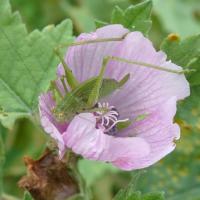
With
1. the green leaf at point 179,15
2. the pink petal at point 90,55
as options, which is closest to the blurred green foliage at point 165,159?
the green leaf at point 179,15

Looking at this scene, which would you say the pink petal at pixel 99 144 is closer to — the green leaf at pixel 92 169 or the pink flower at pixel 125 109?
the pink flower at pixel 125 109

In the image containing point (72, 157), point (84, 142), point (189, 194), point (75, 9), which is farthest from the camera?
point (75, 9)

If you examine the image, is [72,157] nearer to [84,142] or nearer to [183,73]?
[84,142]

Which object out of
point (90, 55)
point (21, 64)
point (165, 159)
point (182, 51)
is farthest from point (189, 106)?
point (165, 159)

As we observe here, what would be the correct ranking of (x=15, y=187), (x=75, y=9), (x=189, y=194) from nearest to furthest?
(x=189, y=194), (x=15, y=187), (x=75, y=9)

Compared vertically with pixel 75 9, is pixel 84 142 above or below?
above

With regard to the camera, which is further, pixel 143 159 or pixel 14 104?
pixel 14 104

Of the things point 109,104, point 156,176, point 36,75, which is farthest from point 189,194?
point 36,75

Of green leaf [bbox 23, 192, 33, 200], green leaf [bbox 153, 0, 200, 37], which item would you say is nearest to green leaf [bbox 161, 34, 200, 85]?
green leaf [bbox 23, 192, 33, 200]
